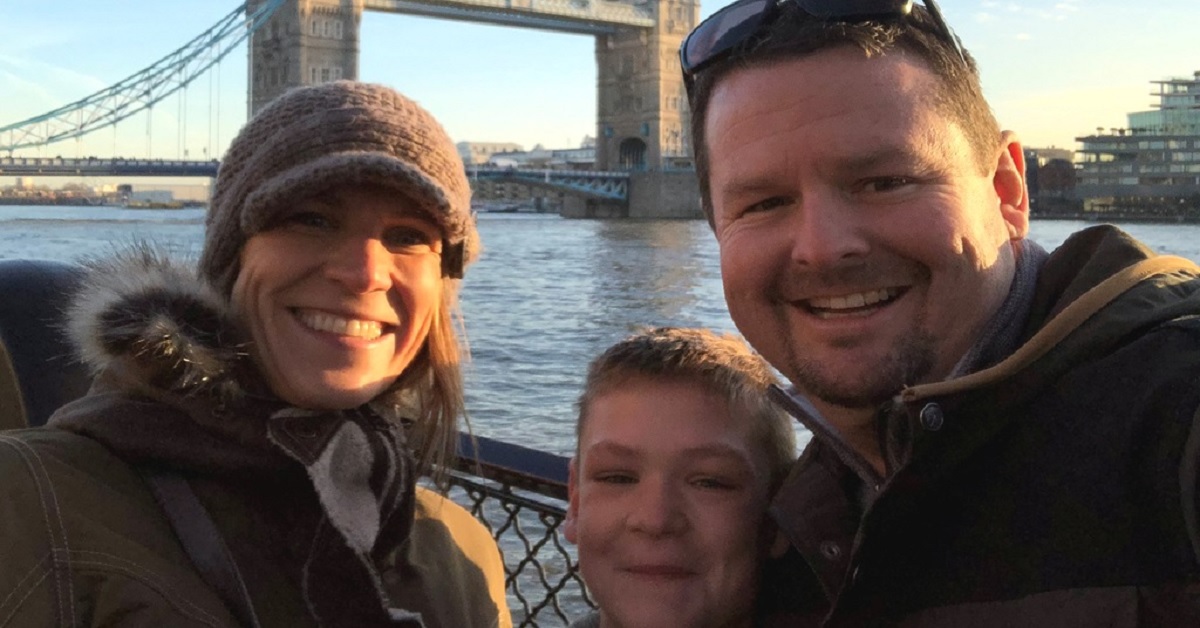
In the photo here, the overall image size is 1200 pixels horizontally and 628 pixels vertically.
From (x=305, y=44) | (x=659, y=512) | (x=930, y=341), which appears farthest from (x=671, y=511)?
(x=305, y=44)

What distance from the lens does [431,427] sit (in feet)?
3.74

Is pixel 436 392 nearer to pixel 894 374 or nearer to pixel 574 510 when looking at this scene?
pixel 574 510

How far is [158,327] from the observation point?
0.88 meters

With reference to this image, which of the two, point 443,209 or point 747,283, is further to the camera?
point 443,209

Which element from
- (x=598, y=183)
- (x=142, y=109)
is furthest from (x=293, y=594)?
(x=598, y=183)

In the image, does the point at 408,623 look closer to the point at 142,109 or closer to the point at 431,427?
the point at 431,427

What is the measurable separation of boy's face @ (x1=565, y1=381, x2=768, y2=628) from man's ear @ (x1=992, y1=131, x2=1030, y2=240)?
268mm

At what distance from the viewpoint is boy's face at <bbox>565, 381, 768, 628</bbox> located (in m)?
0.93

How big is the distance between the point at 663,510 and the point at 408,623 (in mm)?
216

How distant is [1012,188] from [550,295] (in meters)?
10.7

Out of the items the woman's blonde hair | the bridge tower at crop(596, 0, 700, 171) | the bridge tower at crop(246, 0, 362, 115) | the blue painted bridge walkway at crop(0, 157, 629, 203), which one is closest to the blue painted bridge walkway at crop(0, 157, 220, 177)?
the blue painted bridge walkway at crop(0, 157, 629, 203)

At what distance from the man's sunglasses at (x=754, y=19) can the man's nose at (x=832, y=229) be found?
0.42 feet

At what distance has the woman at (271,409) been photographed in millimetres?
761

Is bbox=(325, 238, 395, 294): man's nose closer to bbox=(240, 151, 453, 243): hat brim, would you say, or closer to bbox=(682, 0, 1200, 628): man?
bbox=(240, 151, 453, 243): hat brim
